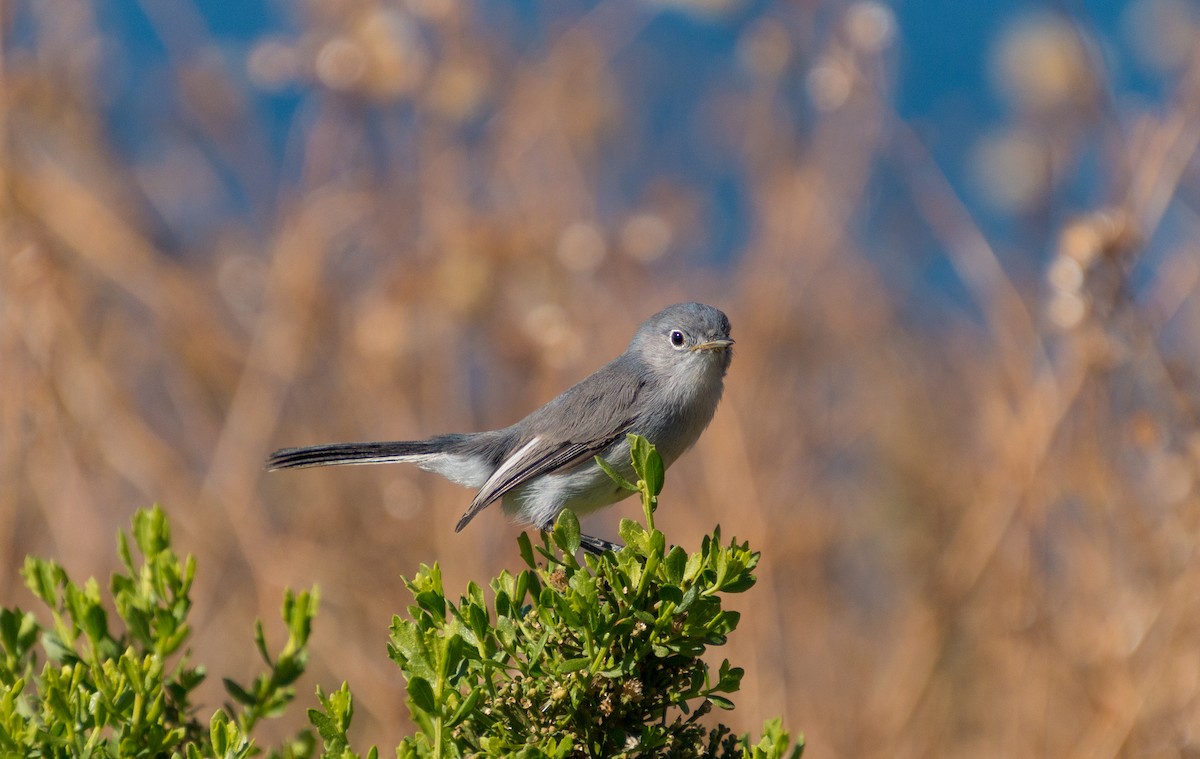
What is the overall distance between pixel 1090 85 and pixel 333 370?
2.85 m

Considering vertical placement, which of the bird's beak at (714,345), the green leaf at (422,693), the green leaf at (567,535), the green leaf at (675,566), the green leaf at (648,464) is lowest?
the green leaf at (422,693)

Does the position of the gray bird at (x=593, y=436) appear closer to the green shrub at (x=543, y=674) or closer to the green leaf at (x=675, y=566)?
the green shrub at (x=543, y=674)

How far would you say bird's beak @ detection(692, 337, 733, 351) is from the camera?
2502mm


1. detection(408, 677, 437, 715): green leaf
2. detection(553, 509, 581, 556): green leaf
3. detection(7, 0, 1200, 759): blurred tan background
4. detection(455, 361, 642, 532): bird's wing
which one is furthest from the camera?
detection(7, 0, 1200, 759): blurred tan background

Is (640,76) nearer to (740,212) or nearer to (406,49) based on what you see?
(740,212)

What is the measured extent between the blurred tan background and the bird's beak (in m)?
0.84

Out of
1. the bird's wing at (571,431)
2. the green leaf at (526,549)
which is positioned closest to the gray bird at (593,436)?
the bird's wing at (571,431)

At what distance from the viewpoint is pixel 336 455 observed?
243cm

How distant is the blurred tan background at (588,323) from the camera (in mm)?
2979

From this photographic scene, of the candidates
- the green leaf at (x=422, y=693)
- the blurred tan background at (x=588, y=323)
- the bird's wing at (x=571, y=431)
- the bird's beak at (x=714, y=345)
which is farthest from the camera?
the blurred tan background at (x=588, y=323)

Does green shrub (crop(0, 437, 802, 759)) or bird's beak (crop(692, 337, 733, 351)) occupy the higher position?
bird's beak (crop(692, 337, 733, 351))

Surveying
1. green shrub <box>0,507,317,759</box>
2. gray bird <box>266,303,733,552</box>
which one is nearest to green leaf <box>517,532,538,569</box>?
green shrub <box>0,507,317,759</box>

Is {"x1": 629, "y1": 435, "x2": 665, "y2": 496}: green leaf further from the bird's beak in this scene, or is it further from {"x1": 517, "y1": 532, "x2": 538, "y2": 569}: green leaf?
the bird's beak

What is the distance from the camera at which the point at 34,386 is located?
3102 millimetres
